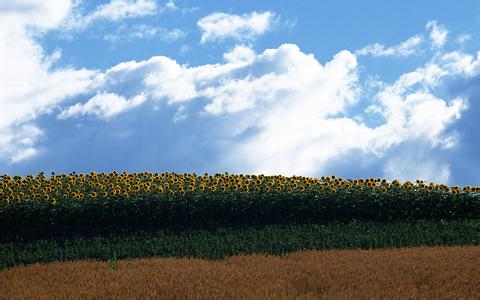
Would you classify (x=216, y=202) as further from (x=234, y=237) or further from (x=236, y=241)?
(x=236, y=241)

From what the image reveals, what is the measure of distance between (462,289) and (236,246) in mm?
4939

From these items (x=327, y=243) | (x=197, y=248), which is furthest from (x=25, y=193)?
(x=327, y=243)

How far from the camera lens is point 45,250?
494 inches

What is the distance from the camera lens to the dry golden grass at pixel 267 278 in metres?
6.80

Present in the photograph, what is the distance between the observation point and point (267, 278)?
25.3 ft

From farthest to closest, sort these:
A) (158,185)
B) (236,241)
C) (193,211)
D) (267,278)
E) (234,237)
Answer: (158,185), (193,211), (234,237), (236,241), (267,278)

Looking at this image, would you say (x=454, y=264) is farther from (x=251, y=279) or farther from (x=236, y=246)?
(x=236, y=246)

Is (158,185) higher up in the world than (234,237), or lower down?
higher up

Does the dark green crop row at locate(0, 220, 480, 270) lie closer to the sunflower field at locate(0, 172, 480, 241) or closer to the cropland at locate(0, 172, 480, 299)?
the cropland at locate(0, 172, 480, 299)

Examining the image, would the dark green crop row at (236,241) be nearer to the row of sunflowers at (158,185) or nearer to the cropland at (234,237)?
the cropland at (234,237)

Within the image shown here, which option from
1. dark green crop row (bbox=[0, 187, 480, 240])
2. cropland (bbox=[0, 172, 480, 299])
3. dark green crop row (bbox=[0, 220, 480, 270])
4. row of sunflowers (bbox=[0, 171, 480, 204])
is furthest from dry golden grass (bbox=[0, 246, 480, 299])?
row of sunflowers (bbox=[0, 171, 480, 204])

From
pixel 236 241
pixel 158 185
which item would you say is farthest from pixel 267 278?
pixel 158 185

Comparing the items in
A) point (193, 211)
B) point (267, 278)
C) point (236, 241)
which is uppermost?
point (193, 211)

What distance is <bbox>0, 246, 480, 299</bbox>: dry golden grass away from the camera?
6.80m
